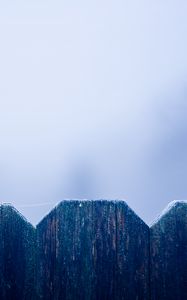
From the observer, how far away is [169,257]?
108cm

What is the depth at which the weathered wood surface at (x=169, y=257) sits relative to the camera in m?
1.07

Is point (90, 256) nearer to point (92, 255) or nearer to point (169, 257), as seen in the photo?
point (92, 255)

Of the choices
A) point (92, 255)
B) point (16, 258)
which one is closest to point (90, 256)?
point (92, 255)

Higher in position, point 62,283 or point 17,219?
point 17,219

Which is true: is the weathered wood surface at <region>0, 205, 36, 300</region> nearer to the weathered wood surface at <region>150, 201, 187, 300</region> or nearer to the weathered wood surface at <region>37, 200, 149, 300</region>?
the weathered wood surface at <region>37, 200, 149, 300</region>

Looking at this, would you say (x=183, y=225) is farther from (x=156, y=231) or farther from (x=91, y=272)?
(x=91, y=272)

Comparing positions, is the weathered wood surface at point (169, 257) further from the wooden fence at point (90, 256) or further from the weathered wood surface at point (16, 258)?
the weathered wood surface at point (16, 258)

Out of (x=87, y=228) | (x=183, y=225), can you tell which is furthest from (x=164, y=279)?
(x=87, y=228)

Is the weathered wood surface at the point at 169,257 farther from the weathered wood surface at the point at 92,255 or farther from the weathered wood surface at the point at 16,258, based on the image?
the weathered wood surface at the point at 16,258

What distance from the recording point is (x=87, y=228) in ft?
3.53

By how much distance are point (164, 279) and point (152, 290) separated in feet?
0.16

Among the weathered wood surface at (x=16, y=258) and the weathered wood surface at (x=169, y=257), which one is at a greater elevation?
the weathered wood surface at (x=16, y=258)

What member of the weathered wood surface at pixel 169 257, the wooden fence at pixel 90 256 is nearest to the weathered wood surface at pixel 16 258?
the wooden fence at pixel 90 256

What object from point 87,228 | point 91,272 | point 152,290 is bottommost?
point 152,290
